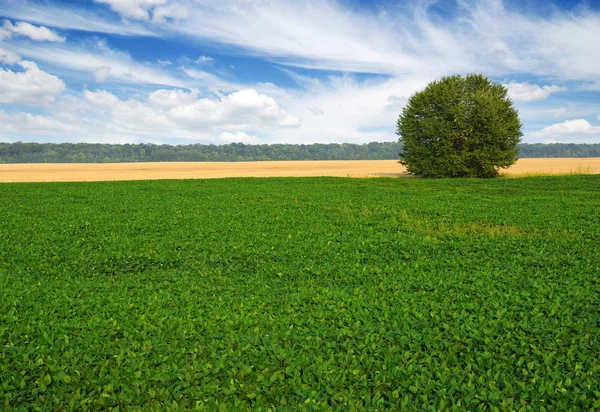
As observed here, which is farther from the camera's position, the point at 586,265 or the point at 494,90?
the point at 494,90

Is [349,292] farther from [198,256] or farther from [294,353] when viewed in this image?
[198,256]

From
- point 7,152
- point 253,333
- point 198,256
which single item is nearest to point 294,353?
point 253,333

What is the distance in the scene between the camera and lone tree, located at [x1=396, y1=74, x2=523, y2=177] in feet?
161

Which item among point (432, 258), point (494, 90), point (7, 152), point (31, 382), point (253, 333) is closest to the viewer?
point (31, 382)

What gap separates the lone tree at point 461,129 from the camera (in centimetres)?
4922

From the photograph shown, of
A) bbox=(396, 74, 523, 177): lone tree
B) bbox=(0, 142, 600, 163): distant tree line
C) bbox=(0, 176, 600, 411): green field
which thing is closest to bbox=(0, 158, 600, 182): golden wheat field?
bbox=(396, 74, 523, 177): lone tree

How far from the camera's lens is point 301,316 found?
9.41 m

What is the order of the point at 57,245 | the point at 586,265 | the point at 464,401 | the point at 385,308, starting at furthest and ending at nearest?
the point at 57,245
the point at 586,265
the point at 385,308
the point at 464,401

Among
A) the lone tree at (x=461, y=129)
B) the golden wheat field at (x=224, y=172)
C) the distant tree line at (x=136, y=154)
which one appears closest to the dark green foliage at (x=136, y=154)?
the distant tree line at (x=136, y=154)

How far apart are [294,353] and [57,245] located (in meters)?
11.7

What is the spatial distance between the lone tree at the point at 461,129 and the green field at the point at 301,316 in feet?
101

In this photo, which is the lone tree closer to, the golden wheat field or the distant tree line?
the golden wheat field

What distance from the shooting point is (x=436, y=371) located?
7188mm

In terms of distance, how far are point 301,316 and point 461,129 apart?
149 ft
